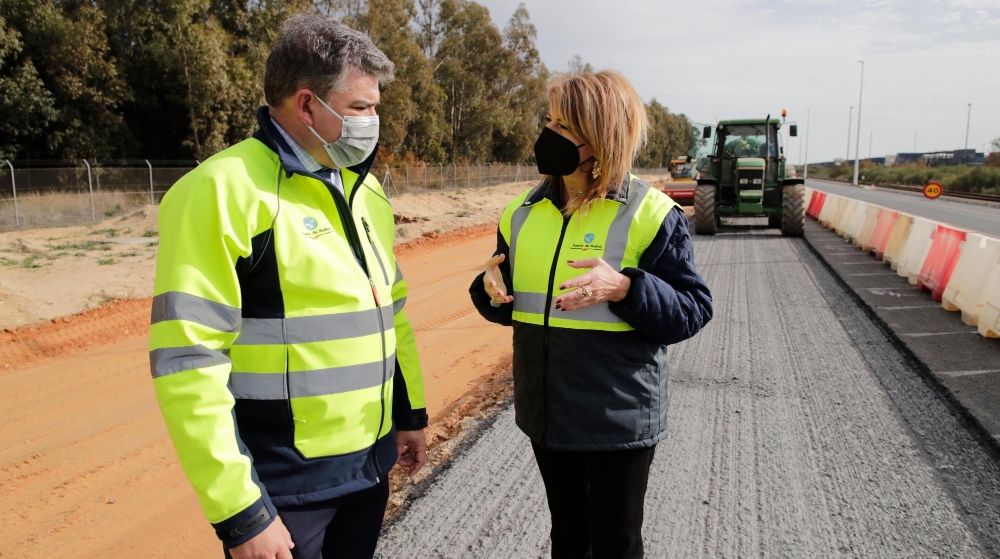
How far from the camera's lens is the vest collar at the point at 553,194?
7.06 feet

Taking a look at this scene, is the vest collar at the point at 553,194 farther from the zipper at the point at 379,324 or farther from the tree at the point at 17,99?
the tree at the point at 17,99

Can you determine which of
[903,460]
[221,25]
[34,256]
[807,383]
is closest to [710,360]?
[807,383]

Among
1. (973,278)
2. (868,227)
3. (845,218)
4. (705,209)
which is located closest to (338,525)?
(973,278)

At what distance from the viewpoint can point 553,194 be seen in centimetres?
229

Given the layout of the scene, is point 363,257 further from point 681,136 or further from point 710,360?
point 681,136

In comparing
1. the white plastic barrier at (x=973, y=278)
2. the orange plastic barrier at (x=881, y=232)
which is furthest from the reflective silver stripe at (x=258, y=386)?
the orange plastic barrier at (x=881, y=232)

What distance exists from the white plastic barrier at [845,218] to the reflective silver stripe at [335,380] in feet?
52.7

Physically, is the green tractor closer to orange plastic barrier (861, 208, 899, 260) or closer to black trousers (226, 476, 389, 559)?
orange plastic barrier (861, 208, 899, 260)

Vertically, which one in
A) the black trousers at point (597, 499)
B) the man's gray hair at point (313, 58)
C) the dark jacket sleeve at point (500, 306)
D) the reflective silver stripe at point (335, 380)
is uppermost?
the man's gray hair at point (313, 58)

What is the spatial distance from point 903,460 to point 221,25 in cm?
3134

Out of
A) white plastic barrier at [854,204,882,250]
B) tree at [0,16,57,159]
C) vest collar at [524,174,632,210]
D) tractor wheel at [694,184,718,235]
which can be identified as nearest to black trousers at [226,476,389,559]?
vest collar at [524,174,632,210]

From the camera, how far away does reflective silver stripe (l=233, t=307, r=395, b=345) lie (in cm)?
166

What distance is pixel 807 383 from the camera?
5371mm

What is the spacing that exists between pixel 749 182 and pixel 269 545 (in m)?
16.5
